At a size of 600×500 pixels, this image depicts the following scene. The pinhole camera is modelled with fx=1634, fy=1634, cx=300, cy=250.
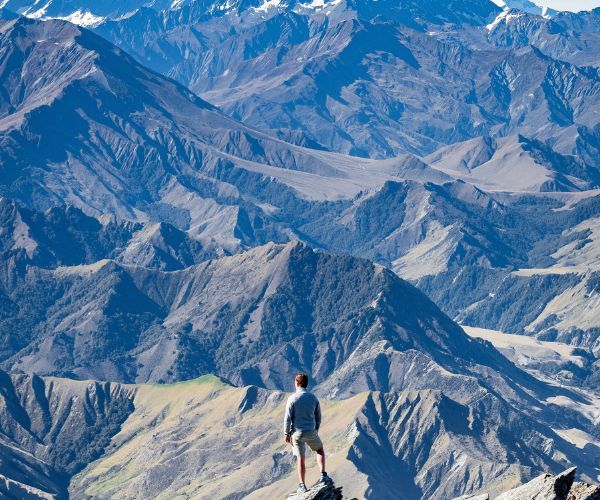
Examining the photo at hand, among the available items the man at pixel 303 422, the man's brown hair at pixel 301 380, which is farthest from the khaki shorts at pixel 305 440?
the man's brown hair at pixel 301 380

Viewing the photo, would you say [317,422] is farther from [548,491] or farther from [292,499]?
[548,491]

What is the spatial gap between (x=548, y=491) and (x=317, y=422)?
10.4 m

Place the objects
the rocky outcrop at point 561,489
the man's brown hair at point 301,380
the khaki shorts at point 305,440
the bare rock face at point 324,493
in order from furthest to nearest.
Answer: the khaki shorts at point 305,440 < the man's brown hair at point 301,380 < the bare rock face at point 324,493 < the rocky outcrop at point 561,489

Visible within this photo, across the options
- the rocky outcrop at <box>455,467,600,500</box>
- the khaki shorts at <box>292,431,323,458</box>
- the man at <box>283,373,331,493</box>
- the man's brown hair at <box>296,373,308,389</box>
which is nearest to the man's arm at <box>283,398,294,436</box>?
the man at <box>283,373,331,493</box>

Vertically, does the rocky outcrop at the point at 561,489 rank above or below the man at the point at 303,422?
below

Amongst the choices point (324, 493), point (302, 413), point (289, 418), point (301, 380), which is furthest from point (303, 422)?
point (324, 493)

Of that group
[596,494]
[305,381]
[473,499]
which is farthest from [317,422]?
[596,494]

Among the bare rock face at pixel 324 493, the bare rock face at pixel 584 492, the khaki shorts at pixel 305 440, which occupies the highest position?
the khaki shorts at pixel 305 440

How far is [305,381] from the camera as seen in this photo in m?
62.3

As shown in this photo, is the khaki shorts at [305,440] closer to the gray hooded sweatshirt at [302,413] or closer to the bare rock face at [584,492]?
the gray hooded sweatshirt at [302,413]

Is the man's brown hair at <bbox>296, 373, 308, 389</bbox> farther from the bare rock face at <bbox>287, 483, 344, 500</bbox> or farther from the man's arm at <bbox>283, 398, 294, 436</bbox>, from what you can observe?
the bare rock face at <bbox>287, 483, 344, 500</bbox>

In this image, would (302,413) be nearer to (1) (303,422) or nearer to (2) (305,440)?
(1) (303,422)

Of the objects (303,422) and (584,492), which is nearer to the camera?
(584,492)

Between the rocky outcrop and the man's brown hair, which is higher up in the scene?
the man's brown hair
